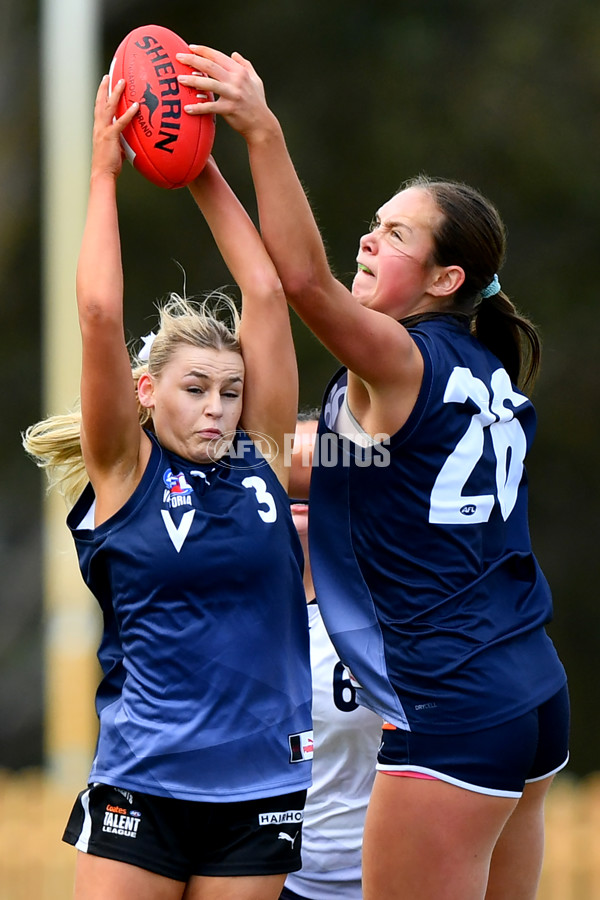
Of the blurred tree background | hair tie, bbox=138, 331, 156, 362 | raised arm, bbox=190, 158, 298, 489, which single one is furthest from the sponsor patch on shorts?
the blurred tree background

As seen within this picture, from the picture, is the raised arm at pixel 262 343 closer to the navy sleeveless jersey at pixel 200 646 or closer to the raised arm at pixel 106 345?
the navy sleeveless jersey at pixel 200 646

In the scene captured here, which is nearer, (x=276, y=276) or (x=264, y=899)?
(x=264, y=899)

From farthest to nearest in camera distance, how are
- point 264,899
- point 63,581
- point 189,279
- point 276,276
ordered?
point 189,279
point 63,581
point 276,276
point 264,899

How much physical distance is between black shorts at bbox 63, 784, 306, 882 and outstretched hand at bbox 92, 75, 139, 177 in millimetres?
1447

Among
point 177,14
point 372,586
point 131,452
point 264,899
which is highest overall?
point 177,14

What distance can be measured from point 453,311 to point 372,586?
75 centimetres

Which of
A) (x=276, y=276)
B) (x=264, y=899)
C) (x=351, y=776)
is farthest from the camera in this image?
(x=351, y=776)

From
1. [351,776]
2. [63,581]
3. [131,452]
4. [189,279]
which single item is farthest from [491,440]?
[189,279]

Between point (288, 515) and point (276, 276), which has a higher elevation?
point (276, 276)

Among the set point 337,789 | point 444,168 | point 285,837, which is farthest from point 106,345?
point 444,168

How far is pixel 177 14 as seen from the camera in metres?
13.2

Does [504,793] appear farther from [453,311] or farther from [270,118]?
[270,118]

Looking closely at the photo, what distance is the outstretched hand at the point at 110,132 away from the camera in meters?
3.23

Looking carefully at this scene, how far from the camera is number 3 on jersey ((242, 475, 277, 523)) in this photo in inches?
128
